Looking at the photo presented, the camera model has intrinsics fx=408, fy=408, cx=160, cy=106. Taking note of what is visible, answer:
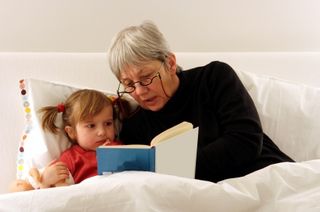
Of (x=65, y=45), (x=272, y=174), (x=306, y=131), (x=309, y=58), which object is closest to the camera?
(x=272, y=174)

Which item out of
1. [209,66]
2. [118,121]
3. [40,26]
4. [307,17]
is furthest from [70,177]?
[307,17]

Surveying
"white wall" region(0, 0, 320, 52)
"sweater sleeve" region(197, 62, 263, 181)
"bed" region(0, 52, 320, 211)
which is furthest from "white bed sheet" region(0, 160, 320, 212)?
"white wall" region(0, 0, 320, 52)

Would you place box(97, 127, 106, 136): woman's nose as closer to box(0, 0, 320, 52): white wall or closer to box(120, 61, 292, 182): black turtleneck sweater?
box(120, 61, 292, 182): black turtleneck sweater

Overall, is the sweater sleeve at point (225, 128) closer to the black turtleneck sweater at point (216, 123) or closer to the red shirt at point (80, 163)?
the black turtleneck sweater at point (216, 123)

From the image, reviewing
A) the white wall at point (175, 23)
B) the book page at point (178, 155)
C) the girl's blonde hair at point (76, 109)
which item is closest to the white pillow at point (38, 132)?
the girl's blonde hair at point (76, 109)

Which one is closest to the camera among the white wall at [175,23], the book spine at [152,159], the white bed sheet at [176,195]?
the white bed sheet at [176,195]

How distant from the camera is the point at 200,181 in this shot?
889mm

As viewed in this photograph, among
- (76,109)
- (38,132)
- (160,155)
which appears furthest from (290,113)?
(38,132)

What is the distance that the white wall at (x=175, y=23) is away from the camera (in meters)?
1.61

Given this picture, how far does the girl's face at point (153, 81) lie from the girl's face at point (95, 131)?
0.41 feet

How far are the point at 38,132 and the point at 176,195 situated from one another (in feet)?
2.03

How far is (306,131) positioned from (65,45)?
973mm

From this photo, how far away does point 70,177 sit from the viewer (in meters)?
1.22

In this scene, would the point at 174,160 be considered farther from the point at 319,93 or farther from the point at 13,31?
the point at 13,31
